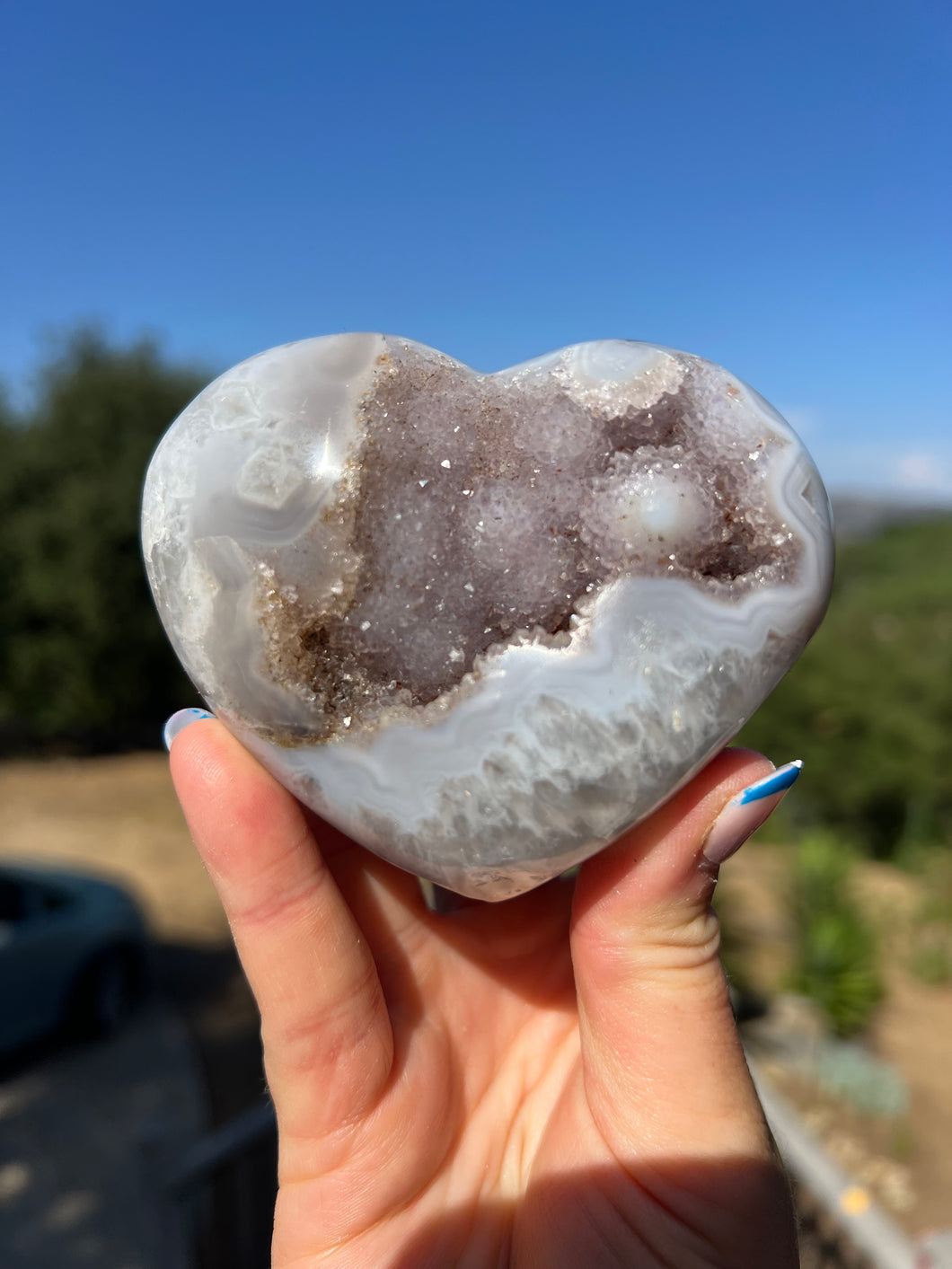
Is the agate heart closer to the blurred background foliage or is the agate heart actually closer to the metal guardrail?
the metal guardrail

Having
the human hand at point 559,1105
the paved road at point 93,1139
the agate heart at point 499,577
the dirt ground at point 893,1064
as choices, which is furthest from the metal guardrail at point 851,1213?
the paved road at point 93,1139

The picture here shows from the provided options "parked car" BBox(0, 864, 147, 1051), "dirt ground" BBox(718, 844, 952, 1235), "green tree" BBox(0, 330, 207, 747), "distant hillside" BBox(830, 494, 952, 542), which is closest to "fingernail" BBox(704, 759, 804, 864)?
"dirt ground" BBox(718, 844, 952, 1235)

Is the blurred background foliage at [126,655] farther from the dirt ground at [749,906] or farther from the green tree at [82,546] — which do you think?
the dirt ground at [749,906]

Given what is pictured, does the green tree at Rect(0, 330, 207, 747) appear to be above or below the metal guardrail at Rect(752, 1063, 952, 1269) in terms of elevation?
above

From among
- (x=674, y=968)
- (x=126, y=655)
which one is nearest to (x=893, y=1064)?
(x=674, y=968)

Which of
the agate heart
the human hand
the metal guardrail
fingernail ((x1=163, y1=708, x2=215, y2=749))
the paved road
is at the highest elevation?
the agate heart

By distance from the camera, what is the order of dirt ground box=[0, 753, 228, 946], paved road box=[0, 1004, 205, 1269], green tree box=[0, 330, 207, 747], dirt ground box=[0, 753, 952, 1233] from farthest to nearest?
green tree box=[0, 330, 207, 747] → dirt ground box=[0, 753, 228, 946] → dirt ground box=[0, 753, 952, 1233] → paved road box=[0, 1004, 205, 1269]

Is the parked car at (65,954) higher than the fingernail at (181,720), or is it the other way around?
the fingernail at (181,720)
